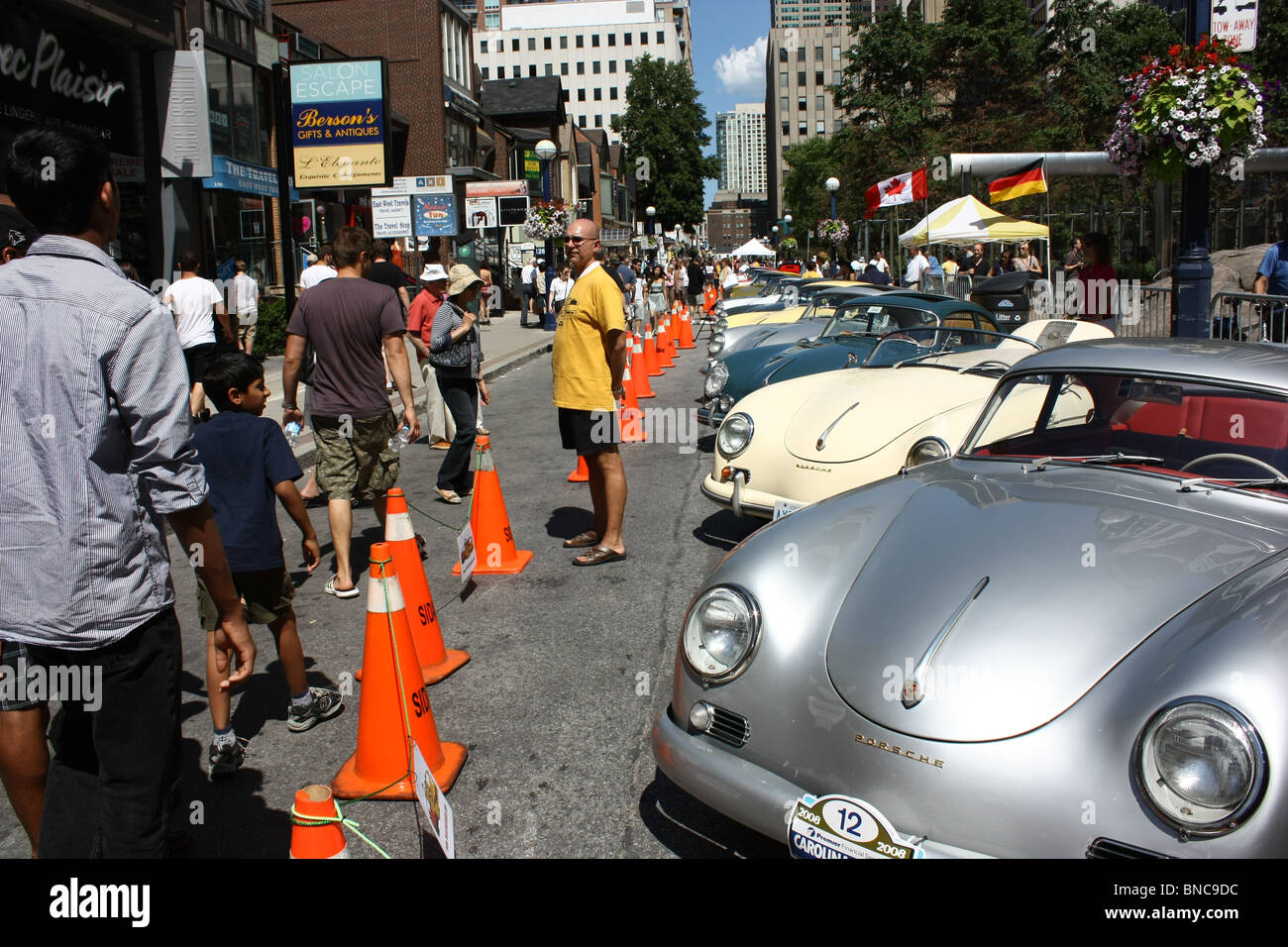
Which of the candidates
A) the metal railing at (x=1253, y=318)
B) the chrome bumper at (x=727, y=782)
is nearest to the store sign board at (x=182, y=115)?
the metal railing at (x=1253, y=318)

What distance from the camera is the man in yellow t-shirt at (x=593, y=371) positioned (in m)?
5.96

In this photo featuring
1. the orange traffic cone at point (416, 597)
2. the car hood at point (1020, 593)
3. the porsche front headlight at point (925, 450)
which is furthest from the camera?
the porsche front headlight at point (925, 450)

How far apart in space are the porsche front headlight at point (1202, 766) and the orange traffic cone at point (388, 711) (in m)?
2.33

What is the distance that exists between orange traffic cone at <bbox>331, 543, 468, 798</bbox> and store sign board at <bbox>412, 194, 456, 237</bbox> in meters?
18.8

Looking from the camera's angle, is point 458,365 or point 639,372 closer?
point 458,365

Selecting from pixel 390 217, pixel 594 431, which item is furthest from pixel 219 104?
pixel 594 431

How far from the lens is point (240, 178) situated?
19.7m

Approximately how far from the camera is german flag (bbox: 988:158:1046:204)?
1820cm

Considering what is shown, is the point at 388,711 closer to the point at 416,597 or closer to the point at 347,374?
the point at 416,597

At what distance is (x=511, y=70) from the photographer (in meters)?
145

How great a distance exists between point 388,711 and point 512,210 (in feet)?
93.9

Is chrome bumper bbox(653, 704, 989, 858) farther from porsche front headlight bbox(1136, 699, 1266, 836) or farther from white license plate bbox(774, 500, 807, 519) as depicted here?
white license plate bbox(774, 500, 807, 519)

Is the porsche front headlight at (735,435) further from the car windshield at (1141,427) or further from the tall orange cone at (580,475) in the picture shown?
the tall orange cone at (580,475)

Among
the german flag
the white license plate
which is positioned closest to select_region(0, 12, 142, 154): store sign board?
the white license plate
